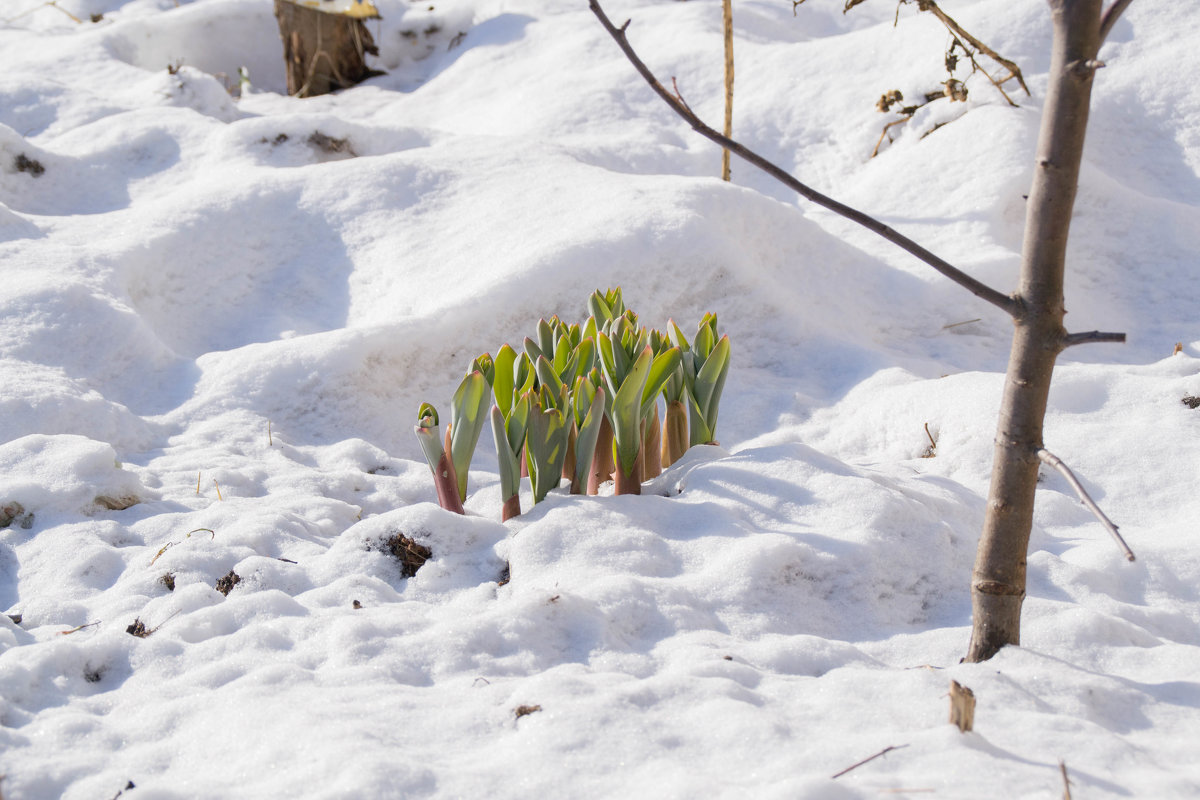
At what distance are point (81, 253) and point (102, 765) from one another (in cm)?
251

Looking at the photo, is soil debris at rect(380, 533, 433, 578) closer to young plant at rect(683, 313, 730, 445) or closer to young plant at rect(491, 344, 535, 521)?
young plant at rect(491, 344, 535, 521)

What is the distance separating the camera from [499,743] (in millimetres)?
1330

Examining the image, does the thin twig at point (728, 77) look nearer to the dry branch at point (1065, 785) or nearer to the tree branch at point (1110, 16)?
the tree branch at point (1110, 16)

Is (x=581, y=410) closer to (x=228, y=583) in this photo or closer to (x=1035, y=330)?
(x=228, y=583)

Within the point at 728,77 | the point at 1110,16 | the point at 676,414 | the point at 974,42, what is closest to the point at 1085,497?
the point at 1110,16

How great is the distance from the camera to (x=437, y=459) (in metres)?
2.08

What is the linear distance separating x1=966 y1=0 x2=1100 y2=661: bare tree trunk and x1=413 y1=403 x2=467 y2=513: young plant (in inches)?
45.5

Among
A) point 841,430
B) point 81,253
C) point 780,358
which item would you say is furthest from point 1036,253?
point 81,253

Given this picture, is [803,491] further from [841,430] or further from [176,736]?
[176,736]

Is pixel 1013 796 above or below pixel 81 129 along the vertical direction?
below

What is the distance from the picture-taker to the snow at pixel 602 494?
134cm

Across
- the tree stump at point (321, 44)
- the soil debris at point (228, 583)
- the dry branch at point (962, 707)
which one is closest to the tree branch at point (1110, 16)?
the dry branch at point (962, 707)

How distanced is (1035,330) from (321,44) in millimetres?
6396

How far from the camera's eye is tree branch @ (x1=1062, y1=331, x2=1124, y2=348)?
48.8 inches
